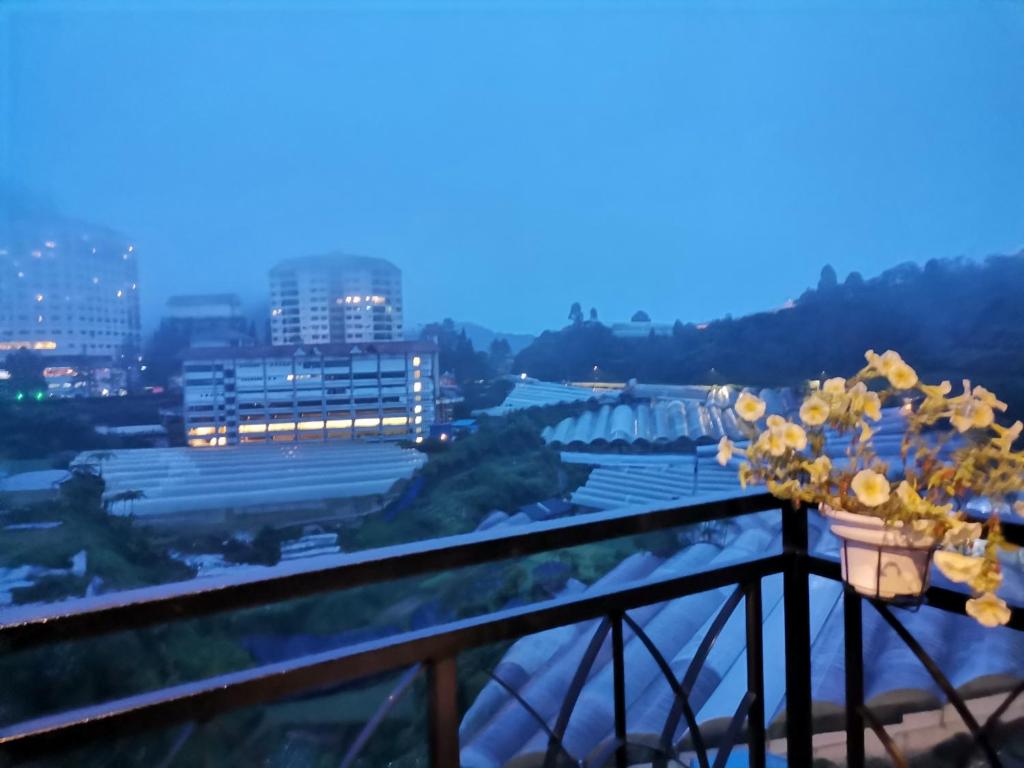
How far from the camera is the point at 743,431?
1.15 meters

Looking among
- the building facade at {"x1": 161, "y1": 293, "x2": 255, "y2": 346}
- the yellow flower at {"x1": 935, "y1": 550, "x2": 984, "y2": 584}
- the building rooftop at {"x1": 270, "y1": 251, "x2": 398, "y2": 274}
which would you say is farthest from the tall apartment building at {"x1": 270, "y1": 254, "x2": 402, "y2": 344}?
the yellow flower at {"x1": 935, "y1": 550, "x2": 984, "y2": 584}

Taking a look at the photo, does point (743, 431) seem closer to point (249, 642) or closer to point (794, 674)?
point (794, 674)

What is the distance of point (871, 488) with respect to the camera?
0.98m

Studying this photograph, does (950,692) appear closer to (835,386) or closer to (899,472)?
(899,472)

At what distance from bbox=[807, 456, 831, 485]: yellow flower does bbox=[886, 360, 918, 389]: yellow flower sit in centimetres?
16

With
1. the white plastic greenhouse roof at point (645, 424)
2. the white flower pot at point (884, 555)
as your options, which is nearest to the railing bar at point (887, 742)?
the white flower pot at point (884, 555)

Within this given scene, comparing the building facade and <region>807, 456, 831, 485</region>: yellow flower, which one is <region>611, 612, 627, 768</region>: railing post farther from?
the building facade

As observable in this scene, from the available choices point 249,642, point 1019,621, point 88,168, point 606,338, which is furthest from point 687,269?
point 1019,621

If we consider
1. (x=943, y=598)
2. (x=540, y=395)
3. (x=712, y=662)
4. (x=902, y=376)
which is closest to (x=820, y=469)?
(x=902, y=376)

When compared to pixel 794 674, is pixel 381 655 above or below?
above

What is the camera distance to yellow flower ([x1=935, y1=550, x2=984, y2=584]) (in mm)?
889

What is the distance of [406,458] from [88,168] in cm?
471

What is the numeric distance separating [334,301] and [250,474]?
6.87ft

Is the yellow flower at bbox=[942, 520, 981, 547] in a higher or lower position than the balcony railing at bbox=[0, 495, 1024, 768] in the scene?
higher
